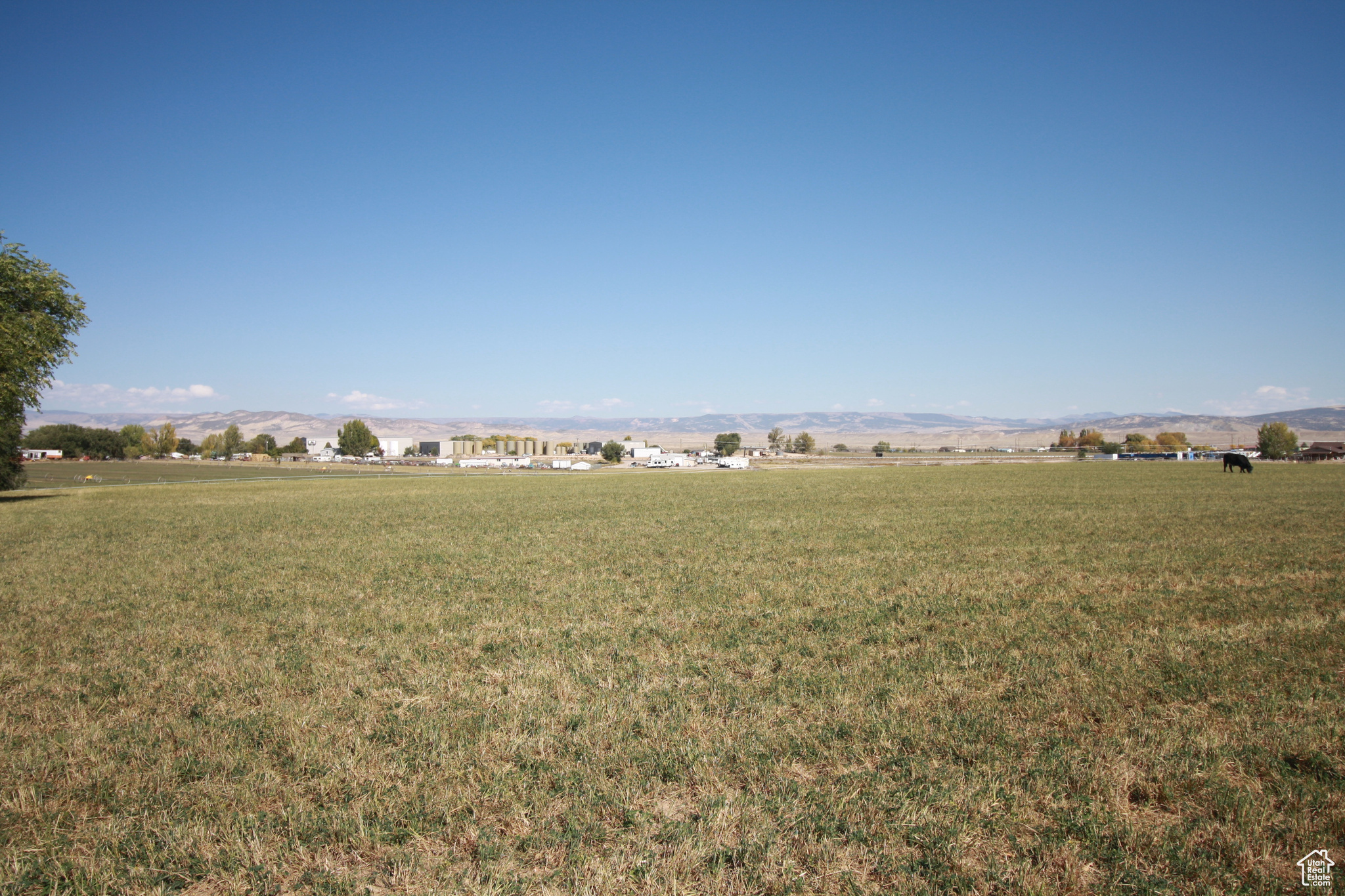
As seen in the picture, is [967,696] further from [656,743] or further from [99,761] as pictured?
[99,761]

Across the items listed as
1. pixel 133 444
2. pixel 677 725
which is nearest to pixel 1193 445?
pixel 677 725

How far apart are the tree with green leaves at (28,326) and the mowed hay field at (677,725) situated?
22.0 metres

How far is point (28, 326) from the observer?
29.9 meters

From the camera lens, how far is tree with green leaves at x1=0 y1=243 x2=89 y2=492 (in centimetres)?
2897

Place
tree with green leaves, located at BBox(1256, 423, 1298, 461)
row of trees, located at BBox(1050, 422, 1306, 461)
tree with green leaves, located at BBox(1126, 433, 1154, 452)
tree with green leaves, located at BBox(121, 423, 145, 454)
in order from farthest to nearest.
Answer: tree with green leaves, located at BBox(121, 423, 145, 454) → tree with green leaves, located at BBox(1126, 433, 1154, 452) → row of trees, located at BBox(1050, 422, 1306, 461) → tree with green leaves, located at BBox(1256, 423, 1298, 461)

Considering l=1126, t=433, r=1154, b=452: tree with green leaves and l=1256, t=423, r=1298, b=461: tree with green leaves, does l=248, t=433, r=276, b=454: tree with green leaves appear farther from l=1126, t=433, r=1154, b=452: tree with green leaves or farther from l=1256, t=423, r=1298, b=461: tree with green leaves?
l=1256, t=423, r=1298, b=461: tree with green leaves

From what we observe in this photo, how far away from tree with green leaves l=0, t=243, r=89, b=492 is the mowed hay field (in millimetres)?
21975

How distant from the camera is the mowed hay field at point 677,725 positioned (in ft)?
13.2

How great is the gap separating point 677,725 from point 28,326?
127 feet

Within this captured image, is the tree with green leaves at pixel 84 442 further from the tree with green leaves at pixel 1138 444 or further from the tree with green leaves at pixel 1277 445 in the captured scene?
the tree with green leaves at pixel 1138 444

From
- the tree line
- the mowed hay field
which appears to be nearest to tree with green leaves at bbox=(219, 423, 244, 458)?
the tree line

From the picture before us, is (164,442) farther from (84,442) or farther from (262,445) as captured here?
(84,442)

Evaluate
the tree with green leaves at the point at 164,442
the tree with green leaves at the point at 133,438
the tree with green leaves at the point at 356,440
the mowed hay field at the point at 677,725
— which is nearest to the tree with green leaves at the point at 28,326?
the mowed hay field at the point at 677,725

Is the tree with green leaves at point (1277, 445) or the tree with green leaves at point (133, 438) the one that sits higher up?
the tree with green leaves at point (133, 438)
